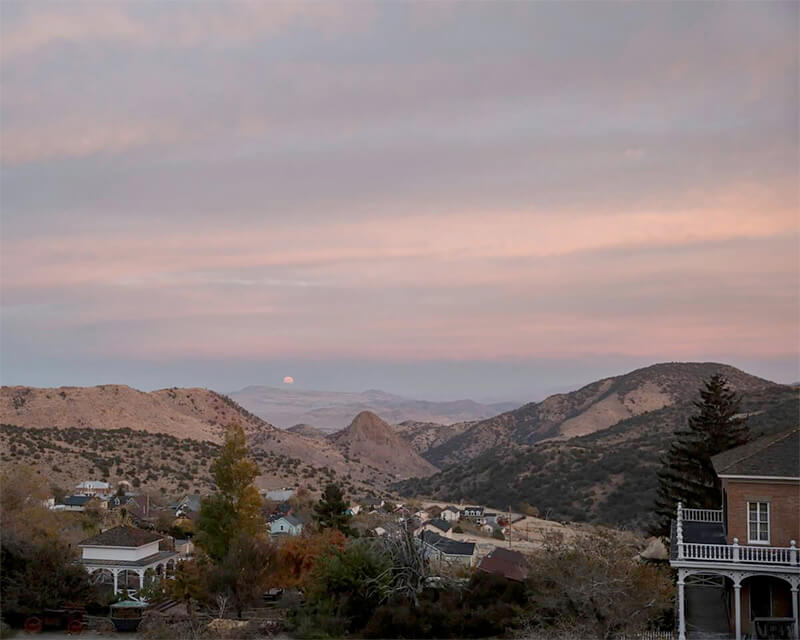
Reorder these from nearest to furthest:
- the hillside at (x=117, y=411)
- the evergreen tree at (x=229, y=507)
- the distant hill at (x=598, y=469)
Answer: the evergreen tree at (x=229, y=507) → the distant hill at (x=598, y=469) → the hillside at (x=117, y=411)

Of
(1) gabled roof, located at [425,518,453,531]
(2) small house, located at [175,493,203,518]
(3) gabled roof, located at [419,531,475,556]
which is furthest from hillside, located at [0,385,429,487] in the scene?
(3) gabled roof, located at [419,531,475,556]

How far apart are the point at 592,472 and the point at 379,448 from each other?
48173mm

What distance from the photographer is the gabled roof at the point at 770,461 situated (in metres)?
22.0

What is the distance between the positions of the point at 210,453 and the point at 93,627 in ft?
172

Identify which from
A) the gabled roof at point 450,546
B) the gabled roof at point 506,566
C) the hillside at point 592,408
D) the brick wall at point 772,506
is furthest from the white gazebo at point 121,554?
the hillside at point 592,408

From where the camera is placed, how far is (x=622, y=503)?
56031 mm

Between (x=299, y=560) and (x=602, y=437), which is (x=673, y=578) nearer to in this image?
(x=299, y=560)

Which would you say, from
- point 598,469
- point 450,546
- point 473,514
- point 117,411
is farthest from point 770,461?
point 117,411

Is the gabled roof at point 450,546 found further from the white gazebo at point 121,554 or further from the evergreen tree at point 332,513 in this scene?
the white gazebo at point 121,554

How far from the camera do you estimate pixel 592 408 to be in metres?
108

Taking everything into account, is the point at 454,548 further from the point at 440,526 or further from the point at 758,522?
the point at 758,522

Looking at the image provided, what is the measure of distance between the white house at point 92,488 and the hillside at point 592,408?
187 ft

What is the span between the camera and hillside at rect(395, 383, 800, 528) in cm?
5672

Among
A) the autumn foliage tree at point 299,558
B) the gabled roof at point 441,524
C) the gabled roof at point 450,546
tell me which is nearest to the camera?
the autumn foliage tree at point 299,558
